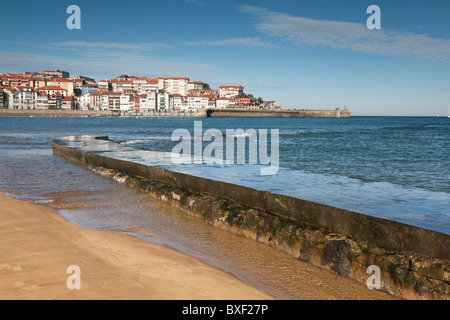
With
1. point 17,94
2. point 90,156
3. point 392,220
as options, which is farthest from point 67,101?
point 392,220

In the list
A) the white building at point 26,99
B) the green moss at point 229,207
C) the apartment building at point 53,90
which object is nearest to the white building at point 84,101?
the apartment building at point 53,90

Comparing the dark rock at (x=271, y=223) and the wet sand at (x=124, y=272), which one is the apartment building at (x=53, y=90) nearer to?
the wet sand at (x=124, y=272)

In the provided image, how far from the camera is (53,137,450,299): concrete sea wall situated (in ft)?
11.8

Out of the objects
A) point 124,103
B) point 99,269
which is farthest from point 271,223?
point 124,103

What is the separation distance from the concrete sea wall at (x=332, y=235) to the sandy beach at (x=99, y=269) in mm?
1167

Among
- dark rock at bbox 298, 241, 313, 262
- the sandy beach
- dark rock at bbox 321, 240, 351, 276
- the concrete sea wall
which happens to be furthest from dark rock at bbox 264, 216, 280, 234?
the sandy beach

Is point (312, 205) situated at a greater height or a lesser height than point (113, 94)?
lesser

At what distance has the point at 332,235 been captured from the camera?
4.55m

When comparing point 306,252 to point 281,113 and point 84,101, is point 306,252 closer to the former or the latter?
point 281,113

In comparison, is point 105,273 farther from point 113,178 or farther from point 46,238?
point 113,178

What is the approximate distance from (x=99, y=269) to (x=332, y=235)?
258 centimetres

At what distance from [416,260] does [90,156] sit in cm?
1087

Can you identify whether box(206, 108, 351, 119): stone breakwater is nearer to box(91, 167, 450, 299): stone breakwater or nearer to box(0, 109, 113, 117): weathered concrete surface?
box(0, 109, 113, 117): weathered concrete surface
